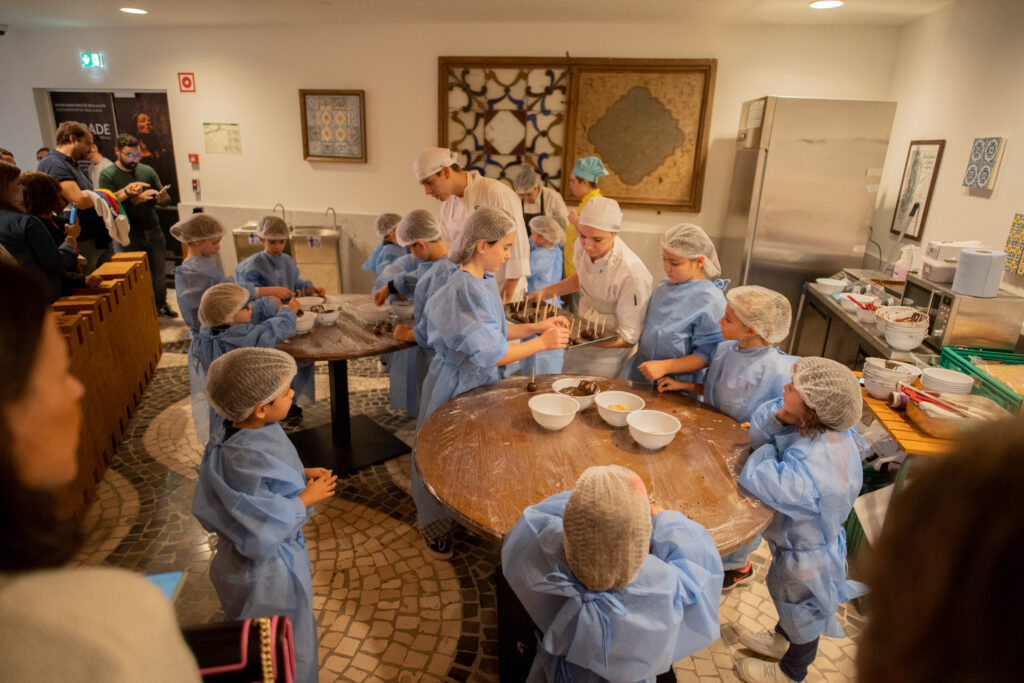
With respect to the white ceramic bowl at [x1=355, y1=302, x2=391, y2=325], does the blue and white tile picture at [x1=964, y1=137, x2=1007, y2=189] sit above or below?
above

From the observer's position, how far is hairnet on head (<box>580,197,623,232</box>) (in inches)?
126

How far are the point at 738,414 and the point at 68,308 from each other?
4026mm

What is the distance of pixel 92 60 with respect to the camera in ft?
23.4

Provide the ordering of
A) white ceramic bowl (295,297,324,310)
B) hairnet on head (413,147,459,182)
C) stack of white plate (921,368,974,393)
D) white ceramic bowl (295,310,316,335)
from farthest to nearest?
hairnet on head (413,147,459,182) < white ceramic bowl (295,297,324,310) < white ceramic bowl (295,310,316,335) < stack of white plate (921,368,974,393)

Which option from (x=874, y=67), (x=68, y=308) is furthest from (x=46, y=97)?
(x=874, y=67)

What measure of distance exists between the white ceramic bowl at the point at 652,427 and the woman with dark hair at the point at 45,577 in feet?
5.66

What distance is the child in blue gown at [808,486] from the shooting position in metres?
1.89

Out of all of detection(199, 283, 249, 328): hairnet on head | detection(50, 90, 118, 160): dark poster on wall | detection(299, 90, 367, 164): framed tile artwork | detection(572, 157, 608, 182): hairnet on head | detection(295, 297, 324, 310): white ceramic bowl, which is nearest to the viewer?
detection(199, 283, 249, 328): hairnet on head

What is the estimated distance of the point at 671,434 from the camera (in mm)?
2170

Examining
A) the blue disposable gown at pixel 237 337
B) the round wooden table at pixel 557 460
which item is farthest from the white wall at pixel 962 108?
the blue disposable gown at pixel 237 337

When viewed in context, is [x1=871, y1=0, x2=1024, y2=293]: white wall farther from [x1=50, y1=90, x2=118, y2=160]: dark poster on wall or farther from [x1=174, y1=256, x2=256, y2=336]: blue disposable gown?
[x1=50, y1=90, x2=118, y2=160]: dark poster on wall

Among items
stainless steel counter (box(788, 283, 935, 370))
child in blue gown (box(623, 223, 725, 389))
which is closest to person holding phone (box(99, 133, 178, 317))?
child in blue gown (box(623, 223, 725, 389))

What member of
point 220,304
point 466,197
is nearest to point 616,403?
point 220,304

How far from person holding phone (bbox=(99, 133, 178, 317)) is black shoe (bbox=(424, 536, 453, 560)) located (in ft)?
15.9
